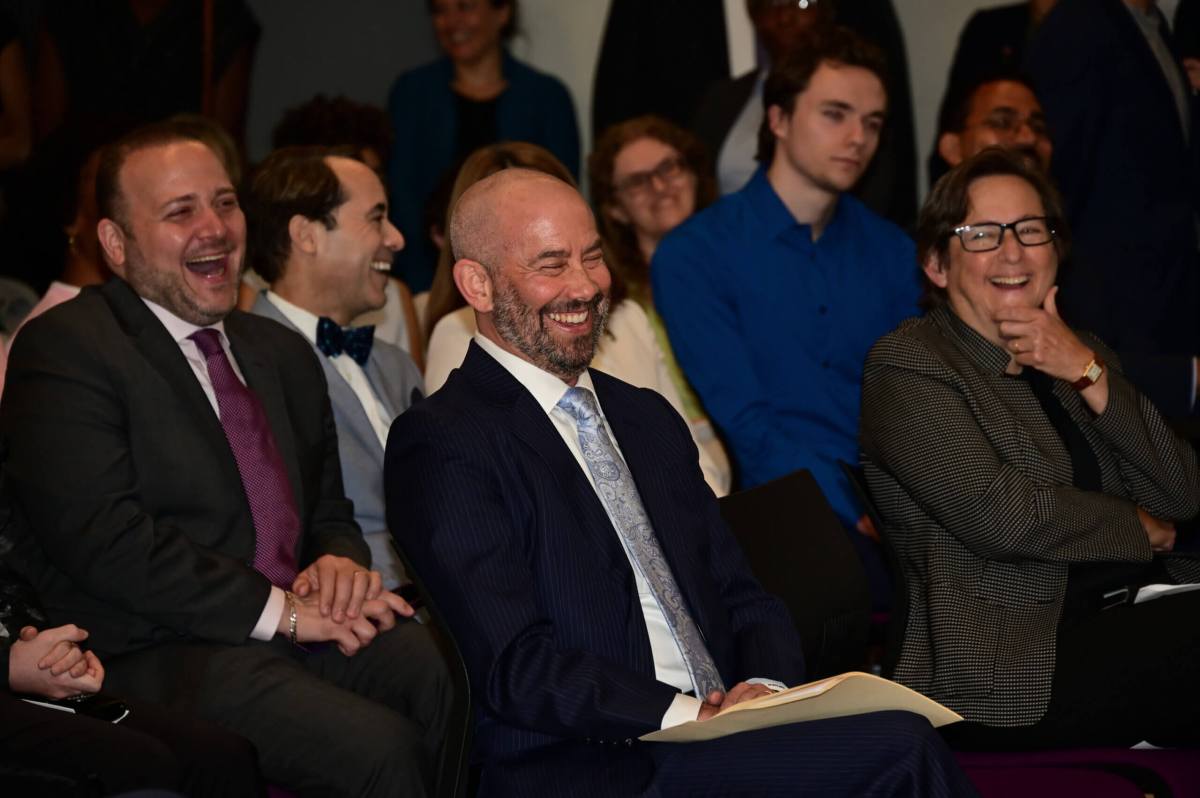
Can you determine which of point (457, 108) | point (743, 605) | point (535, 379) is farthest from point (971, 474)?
point (457, 108)

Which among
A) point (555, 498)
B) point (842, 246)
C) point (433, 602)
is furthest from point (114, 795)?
point (842, 246)

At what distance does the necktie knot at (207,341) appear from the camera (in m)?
3.49

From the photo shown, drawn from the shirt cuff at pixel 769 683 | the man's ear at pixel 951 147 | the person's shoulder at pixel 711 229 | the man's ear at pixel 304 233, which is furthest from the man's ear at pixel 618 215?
the shirt cuff at pixel 769 683

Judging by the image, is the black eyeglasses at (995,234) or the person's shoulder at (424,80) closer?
the black eyeglasses at (995,234)

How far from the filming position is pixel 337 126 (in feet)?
17.9

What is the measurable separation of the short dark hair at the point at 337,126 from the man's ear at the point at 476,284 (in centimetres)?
252

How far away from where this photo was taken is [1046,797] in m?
2.97

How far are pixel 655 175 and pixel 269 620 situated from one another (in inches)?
98.0

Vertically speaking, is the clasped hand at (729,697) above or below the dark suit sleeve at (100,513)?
below

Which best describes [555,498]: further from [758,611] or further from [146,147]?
[146,147]

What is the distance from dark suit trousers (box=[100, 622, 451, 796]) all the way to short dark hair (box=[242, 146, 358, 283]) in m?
1.32

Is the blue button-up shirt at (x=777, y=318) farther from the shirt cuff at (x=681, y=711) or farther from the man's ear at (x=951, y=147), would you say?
the shirt cuff at (x=681, y=711)

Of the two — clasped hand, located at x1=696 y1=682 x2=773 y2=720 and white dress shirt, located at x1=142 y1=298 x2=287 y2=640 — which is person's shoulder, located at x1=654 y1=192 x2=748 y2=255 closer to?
white dress shirt, located at x1=142 y1=298 x2=287 y2=640

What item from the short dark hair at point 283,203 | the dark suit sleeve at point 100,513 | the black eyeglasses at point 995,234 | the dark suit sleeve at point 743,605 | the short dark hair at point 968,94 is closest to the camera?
the dark suit sleeve at point 743,605
